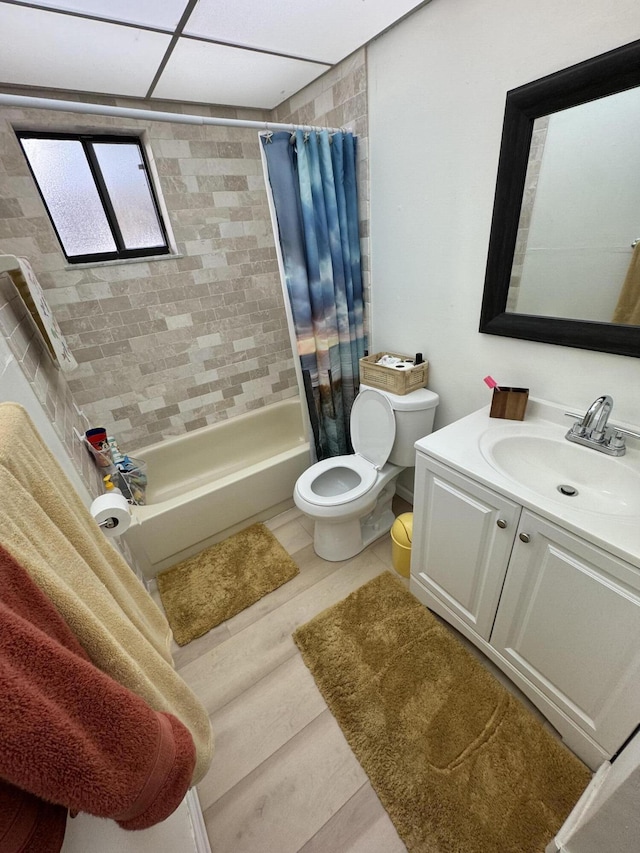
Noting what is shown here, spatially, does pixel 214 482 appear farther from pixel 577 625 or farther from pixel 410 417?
pixel 577 625

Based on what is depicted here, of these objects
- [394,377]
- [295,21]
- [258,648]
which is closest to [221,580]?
[258,648]

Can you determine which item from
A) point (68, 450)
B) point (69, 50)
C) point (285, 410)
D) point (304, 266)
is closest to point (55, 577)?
point (68, 450)

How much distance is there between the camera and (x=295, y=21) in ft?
4.02

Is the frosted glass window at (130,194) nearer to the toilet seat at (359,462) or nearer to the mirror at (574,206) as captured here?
the toilet seat at (359,462)

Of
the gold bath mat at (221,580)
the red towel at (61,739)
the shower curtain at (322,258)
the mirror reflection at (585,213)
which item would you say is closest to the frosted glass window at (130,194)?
the shower curtain at (322,258)

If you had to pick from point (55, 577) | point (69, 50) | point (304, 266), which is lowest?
point (55, 577)

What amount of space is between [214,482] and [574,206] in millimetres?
1932

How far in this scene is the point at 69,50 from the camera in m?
1.28

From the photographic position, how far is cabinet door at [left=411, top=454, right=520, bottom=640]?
45.4 inches

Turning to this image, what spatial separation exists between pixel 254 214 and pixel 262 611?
2.35 m

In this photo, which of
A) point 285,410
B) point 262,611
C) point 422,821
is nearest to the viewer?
point 422,821

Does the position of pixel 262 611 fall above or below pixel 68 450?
below

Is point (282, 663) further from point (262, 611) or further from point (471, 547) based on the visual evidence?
point (471, 547)

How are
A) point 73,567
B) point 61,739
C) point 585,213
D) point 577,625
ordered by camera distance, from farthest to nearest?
point 585,213, point 577,625, point 73,567, point 61,739
